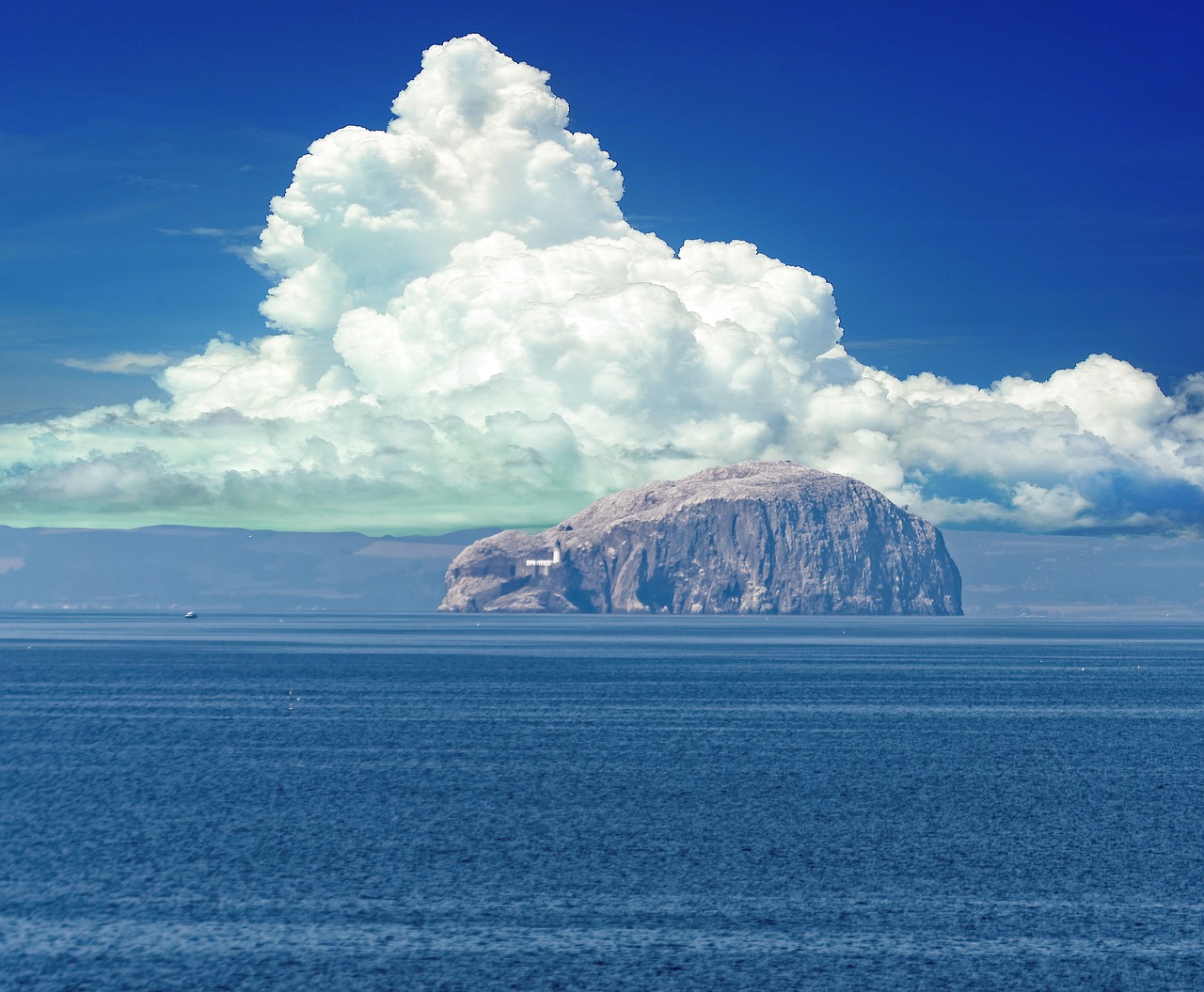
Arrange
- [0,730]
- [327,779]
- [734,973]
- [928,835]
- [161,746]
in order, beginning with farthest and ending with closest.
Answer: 1. [0,730]
2. [161,746]
3. [327,779]
4. [928,835]
5. [734,973]

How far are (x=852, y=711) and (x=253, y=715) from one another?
44.8 meters

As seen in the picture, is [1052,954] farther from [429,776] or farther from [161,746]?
[161,746]

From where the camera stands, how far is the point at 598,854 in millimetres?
45656

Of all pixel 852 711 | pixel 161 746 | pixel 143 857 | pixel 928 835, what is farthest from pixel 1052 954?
pixel 852 711

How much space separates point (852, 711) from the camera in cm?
10831

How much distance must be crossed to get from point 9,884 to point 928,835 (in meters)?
30.0

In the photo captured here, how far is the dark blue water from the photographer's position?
3256cm

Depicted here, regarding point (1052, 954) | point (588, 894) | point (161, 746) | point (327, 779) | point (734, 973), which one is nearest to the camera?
point (734, 973)

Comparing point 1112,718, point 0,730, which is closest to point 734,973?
point 0,730

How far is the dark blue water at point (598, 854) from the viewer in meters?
32.6

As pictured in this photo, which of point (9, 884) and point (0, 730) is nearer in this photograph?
point (9, 884)

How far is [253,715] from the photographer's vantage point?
103 m

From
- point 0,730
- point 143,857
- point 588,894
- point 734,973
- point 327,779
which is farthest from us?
point 0,730

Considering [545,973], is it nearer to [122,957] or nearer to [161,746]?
[122,957]
